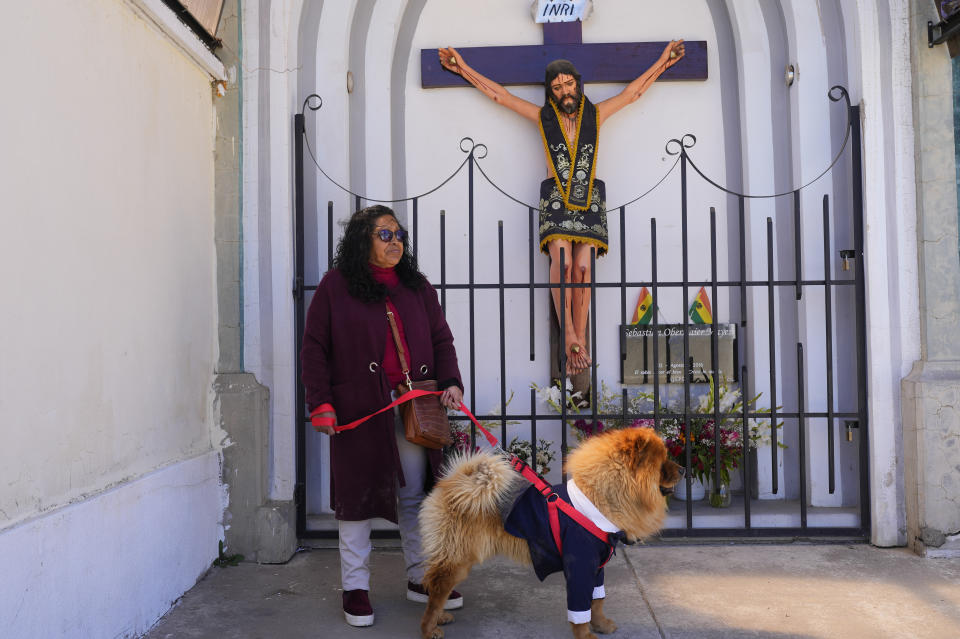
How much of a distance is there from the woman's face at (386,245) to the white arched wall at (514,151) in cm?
109

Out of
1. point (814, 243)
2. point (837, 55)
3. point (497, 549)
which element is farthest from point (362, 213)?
point (837, 55)

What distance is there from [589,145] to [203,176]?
7.66ft

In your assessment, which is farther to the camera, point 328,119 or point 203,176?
point 328,119

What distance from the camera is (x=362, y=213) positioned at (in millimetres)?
3463

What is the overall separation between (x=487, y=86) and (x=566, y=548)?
329cm

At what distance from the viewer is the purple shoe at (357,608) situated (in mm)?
3275

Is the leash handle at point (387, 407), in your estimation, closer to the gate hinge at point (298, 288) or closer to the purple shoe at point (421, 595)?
the purple shoe at point (421, 595)

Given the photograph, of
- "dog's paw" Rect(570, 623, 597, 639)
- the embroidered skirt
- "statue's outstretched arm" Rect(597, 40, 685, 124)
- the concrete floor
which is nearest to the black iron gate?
the concrete floor

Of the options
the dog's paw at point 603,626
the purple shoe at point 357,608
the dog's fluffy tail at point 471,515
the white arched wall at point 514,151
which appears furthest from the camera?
the white arched wall at point 514,151

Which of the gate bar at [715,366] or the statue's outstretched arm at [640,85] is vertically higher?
the statue's outstretched arm at [640,85]

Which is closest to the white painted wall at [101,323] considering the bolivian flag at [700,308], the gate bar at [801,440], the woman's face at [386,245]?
the woman's face at [386,245]

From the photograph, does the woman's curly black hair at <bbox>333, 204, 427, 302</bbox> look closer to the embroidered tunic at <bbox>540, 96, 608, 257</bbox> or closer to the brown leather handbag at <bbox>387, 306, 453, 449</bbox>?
the brown leather handbag at <bbox>387, 306, 453, 449</bbox>

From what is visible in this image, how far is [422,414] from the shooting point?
130 inches

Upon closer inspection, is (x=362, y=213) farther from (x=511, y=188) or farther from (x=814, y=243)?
(x=814, y=243)
